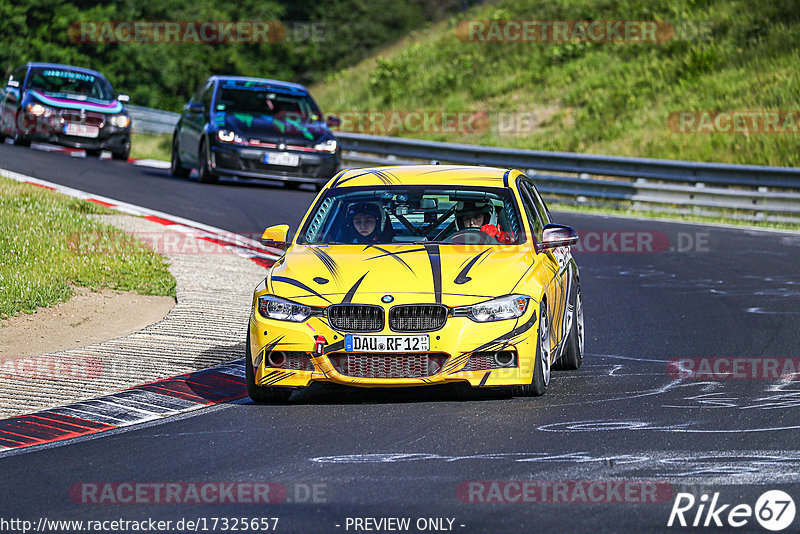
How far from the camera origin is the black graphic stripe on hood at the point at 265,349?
26.4ft

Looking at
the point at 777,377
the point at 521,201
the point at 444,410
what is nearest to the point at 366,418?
the point at 444,410

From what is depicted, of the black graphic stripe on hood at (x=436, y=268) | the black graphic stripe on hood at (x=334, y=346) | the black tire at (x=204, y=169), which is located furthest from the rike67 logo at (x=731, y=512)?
the black tire at (x=204, y=169)

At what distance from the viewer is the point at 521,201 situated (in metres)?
9.37

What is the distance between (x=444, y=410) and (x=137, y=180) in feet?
50.9

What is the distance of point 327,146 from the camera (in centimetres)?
2219

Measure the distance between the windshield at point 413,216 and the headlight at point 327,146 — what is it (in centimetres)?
1268

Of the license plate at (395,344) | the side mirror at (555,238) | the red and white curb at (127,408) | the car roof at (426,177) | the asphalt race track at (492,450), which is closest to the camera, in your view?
the asphalt race track at (492,450)

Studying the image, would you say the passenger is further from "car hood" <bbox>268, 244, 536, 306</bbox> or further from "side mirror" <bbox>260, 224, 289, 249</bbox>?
"side mirror" <bbox>260, 224, 289, 249</bbox>

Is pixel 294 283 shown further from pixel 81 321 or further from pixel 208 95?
pixel 208 95

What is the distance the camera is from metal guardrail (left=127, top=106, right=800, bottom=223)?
74.0 feet

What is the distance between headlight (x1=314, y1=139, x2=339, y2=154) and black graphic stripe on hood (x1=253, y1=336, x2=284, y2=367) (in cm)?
1411

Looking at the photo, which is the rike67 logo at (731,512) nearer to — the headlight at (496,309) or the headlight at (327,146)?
the headlight at (496,309)

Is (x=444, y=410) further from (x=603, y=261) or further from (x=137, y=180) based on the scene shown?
(x=137, y=180)

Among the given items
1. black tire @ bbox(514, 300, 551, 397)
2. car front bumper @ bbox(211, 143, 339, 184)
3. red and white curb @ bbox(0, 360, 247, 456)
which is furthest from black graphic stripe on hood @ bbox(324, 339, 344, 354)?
car front bumper @ bbox(211, 143, 339, 184)
